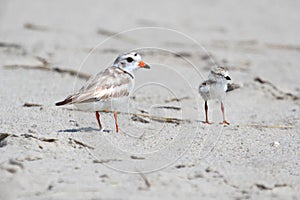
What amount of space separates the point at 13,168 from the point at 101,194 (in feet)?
2.05

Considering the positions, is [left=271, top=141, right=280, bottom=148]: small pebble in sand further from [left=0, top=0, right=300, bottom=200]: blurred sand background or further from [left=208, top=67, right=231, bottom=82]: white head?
[left=208, top=67, right=231, bottom=82]: white head

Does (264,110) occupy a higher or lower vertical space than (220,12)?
lower

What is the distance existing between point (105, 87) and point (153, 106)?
102 centimetres

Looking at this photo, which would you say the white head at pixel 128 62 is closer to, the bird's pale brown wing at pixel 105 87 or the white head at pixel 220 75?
the bird's pale brown wing at pixel 105 87

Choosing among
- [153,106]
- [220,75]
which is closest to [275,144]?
[220,75]

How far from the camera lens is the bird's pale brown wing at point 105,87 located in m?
4.36

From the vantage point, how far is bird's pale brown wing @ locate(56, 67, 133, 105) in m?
4.36

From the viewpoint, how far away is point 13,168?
3.39 metres

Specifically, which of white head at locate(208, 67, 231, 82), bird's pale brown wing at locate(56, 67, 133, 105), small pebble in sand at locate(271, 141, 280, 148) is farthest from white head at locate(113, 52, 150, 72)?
small pebble in sand at locate(271, 141, 280, 148)

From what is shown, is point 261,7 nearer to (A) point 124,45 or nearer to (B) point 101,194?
(A) point 124,45

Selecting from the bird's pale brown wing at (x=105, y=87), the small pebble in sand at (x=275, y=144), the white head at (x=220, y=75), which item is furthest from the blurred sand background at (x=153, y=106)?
the white head at (x=220, y=75)

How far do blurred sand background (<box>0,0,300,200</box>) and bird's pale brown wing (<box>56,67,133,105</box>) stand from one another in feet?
0.95

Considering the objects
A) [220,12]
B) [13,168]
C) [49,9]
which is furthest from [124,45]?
[13,168]

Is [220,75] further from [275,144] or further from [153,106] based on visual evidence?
[275,144]
